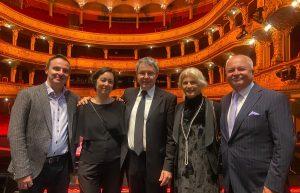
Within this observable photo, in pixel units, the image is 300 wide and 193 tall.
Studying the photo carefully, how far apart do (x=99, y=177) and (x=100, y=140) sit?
394 mm

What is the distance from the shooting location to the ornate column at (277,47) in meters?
11.0

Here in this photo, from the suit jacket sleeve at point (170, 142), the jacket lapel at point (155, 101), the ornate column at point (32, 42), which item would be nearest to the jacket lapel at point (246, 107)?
the suit jacket sleeve at point (170, 142)

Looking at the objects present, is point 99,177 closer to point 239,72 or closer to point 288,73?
point 239,72

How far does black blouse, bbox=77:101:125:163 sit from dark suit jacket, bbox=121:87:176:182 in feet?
0.31

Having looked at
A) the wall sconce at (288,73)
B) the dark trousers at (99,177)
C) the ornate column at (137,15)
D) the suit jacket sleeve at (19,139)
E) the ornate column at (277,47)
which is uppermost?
the ornate column at (137,15)

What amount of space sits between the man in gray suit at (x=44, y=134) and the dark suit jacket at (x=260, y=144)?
155cm

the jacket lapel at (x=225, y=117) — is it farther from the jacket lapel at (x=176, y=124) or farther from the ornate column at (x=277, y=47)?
the ornate column at (x=277, y=47)

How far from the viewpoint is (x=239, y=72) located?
250cm

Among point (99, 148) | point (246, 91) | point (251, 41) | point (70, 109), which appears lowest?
point (99, 148)

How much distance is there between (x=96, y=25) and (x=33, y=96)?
26.7m

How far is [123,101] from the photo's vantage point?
331 cm

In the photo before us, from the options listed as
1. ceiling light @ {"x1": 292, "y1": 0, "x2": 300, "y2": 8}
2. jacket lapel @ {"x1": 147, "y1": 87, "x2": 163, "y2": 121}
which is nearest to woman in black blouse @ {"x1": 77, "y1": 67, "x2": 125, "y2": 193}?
jacket lapel @ {"x1": 147, "y1": 87, "x2": 163, "y2": 121}

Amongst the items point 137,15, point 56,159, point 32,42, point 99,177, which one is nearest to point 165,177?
point 99,177

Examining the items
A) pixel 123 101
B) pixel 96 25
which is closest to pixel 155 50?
pixel 96 25
